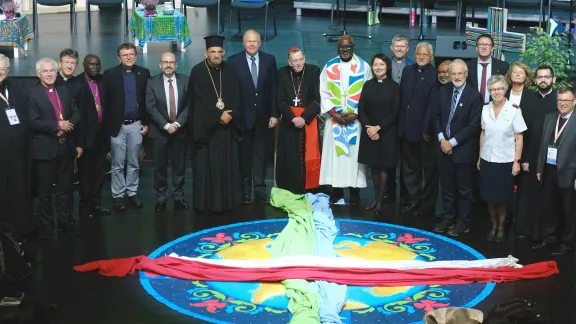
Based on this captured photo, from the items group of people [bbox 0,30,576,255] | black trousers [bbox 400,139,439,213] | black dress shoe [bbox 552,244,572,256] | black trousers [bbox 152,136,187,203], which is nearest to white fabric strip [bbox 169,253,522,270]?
black dress shoe [bbox 552,244,572,256]

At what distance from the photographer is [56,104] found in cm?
856

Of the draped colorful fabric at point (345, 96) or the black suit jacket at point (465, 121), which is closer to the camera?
the black suit jacket at point (465, 121)

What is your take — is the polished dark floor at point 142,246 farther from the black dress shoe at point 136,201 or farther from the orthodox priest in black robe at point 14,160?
the orthodox priest in black robe at point 14,160

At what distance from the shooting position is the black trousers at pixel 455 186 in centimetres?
864

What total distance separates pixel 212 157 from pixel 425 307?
3050 mm

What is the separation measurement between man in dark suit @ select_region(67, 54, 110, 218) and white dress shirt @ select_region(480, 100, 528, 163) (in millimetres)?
3461

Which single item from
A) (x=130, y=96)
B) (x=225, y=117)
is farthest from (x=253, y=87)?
(x=130, y=96)

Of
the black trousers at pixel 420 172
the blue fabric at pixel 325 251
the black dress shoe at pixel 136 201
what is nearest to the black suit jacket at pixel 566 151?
the black trousers at pixel 420 172

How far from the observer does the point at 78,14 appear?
51.6 ft

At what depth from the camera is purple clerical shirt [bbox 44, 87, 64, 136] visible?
853 centimetres

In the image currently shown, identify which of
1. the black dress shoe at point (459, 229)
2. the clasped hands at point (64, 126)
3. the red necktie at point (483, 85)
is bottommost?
the black dress shoe at point (459, 229)

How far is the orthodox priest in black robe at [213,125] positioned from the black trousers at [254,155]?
0.26m

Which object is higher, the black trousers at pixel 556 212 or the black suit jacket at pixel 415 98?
the black suit jacket at pixel 415 98

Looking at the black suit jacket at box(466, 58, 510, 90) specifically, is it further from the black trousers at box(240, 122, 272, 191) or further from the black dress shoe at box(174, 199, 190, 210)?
the black dress shoe at box(174, 199, 190, 210)
